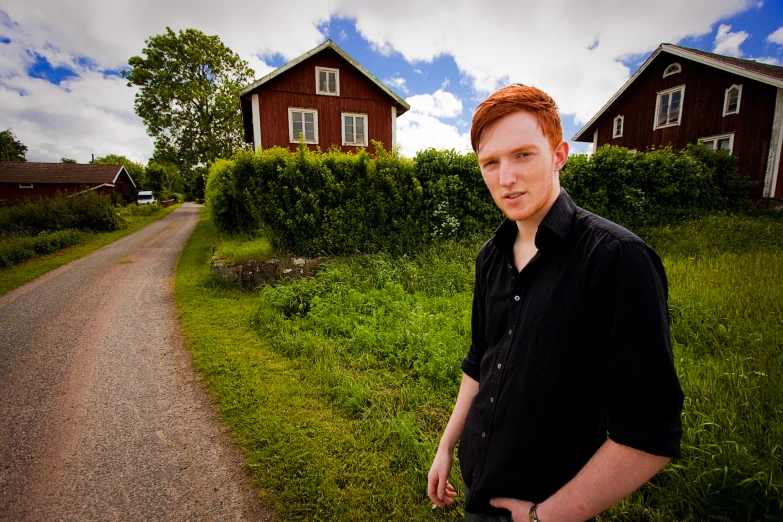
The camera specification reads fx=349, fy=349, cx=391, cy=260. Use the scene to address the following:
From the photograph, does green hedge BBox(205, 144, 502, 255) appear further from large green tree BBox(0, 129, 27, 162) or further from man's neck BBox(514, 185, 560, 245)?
large green tree BBox(0, 129, 27, 162)

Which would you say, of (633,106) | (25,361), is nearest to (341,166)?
(25,361)

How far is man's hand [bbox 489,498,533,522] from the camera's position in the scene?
1140 mm

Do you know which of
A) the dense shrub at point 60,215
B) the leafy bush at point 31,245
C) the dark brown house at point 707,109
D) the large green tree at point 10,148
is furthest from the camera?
the large green tree at point 10,148

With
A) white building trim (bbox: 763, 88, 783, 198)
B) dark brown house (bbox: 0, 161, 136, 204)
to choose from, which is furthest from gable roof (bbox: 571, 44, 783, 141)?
dark brown house (bbox: 0, 161, 136, 204)

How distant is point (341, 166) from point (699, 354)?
25.2ft

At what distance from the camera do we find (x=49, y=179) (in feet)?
125

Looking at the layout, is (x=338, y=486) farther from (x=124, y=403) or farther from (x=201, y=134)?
(x=201, y=134)

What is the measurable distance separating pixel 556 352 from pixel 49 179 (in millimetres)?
53779

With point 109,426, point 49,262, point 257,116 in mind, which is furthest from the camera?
point 257,116

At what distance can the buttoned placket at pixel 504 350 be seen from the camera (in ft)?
4.08

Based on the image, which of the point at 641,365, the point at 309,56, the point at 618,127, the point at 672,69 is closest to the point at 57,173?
the point at 309,56

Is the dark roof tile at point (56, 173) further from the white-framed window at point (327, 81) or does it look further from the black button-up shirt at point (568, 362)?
the black button-up shirt at point (568, 362)

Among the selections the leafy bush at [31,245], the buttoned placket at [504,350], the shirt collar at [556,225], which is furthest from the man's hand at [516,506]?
the leafy bush at [31,245]

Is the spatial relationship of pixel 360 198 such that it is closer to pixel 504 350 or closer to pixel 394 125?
pixel 504 350
